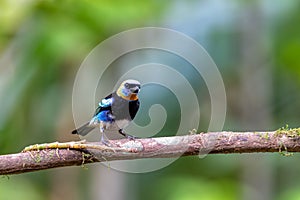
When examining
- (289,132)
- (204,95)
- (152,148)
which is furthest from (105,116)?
(204,95)

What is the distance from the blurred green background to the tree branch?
147 centimetres

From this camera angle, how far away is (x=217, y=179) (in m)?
4.64

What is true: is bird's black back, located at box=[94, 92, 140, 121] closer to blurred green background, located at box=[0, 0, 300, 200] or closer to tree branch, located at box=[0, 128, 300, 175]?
tree branch, located at box=[0, 128, 300, 175]

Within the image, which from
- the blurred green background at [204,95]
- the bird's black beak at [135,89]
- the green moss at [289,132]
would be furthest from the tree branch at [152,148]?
the blurred green background at [204,95]

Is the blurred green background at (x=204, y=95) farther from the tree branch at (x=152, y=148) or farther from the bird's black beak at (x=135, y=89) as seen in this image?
the bird's black beak at (x=135, y=89)

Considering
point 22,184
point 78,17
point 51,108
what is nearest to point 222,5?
point 78,17

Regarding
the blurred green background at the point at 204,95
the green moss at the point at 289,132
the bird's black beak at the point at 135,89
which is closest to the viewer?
the bird's black beak at the point at 135,89

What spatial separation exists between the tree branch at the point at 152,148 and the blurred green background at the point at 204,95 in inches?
57.8

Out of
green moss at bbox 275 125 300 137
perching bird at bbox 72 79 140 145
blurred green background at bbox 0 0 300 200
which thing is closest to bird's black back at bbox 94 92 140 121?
perching bird at bbox 72 79 140 145

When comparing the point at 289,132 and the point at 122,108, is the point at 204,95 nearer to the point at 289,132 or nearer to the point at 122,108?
the point at 289,132

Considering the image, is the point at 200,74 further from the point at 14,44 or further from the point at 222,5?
the point at 14,44

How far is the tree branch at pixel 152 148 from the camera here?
1.80 m

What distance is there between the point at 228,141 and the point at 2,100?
73.2 inches

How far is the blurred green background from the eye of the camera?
360 cm
